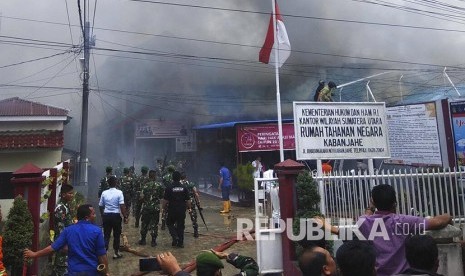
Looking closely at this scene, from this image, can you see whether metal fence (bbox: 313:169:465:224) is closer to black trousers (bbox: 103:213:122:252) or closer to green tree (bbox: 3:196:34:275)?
black trousers (bbox: 103:213:122:252)

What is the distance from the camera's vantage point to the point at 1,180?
10164mm

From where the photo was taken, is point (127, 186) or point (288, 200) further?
point (127, 186)

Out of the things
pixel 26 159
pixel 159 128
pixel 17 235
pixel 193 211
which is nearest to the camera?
pixel 17 235

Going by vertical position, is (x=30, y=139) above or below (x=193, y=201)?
above

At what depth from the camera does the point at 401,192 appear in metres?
5.51

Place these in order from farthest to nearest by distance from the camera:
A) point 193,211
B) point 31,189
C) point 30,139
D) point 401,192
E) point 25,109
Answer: point 25,109 → point 30,139 → point 193,211 → point 401,192 → point 31,189

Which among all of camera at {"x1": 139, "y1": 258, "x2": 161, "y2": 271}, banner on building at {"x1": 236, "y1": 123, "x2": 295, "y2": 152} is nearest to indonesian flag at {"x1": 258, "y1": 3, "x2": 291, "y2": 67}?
banner on building at {"x1": 236, "y1": 123, "x2": 295, "y2": 152}

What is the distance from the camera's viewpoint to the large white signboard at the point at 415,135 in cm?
766

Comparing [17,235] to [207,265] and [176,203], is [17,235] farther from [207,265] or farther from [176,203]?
[176,203]

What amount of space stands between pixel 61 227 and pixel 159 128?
18.9 metres

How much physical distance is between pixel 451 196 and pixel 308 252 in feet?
15.2

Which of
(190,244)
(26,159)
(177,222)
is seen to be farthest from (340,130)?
(26,159)

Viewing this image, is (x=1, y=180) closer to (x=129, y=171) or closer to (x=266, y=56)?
(x=129, y=171)

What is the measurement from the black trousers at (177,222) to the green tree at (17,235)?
3.16m
